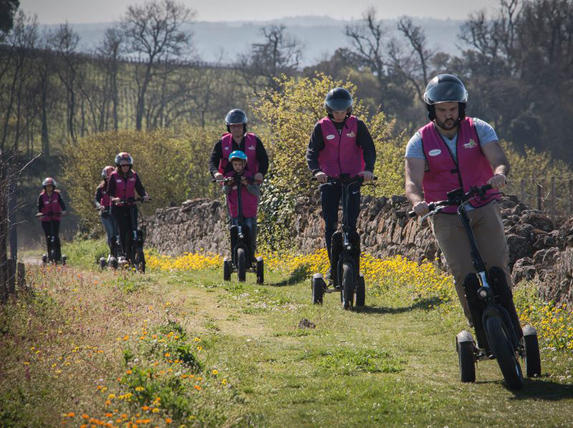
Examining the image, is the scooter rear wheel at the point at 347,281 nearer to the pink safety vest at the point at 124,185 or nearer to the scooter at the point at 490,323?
the scooter at the point at 490,323

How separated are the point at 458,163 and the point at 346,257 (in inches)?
150

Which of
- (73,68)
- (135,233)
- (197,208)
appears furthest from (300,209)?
(73,68)

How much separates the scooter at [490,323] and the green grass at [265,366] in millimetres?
158

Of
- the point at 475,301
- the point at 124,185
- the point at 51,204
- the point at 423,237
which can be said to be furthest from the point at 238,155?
the point at 51,204

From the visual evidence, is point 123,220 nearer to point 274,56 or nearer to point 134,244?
point 134,244

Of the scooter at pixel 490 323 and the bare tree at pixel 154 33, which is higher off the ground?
the bare tree at pixel 154 33

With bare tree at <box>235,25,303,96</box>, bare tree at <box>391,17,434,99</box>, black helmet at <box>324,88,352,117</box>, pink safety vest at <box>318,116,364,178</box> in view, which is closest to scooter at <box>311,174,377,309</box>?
pink safety vest at <box>318,116,364,178</box>

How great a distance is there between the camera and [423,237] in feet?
44.2

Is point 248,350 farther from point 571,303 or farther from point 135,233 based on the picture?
point 135,233

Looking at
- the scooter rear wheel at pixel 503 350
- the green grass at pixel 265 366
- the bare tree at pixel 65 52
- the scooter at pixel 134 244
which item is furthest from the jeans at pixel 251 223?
the bare tree at pixel 65 52

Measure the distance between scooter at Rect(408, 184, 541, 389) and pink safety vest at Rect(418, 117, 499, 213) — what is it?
201mm

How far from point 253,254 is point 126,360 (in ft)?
24.5

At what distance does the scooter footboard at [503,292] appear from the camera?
6406mm

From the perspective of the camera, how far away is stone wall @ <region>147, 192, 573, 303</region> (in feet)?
Answer: 30.9
